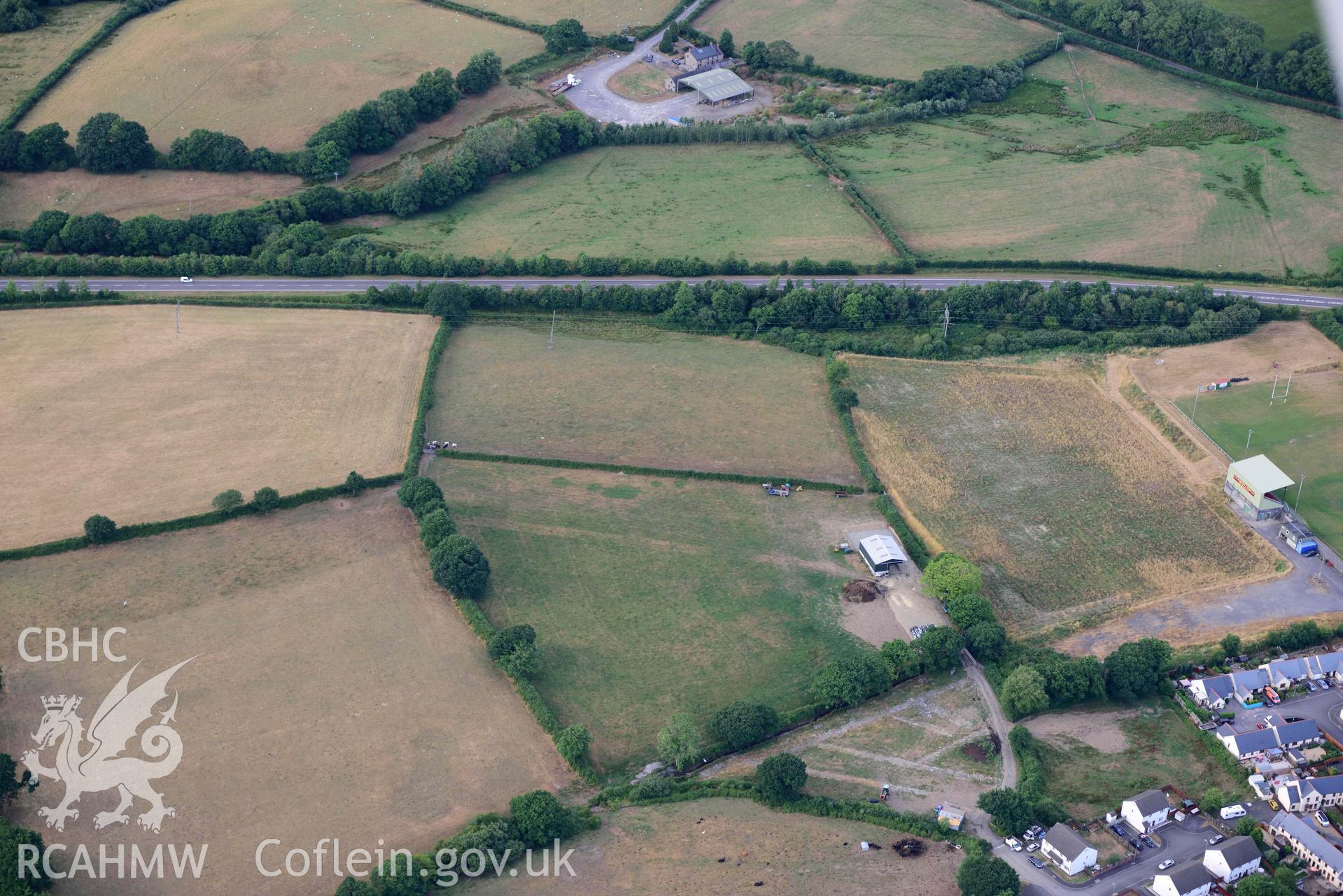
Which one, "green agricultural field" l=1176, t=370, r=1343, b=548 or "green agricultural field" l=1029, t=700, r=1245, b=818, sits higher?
"green agricultural field" l=1176, t=370, r=1343, b=548

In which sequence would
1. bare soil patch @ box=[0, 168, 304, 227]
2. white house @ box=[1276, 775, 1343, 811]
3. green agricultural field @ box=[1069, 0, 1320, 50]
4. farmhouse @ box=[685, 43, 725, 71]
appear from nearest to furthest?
white house @ box=[1276, 775, 1343, 811]
bare soil patch @ box=[0, 168, 304, 227]
green agricultural field @ box=[1069, 0, 1320, 50]
farmhouse @ box=[685, 43, 725, 71]

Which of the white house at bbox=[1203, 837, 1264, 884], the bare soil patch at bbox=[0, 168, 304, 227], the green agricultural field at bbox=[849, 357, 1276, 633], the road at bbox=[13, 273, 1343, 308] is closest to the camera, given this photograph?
the white house at bbox=[1203, 837, 1264, 884]

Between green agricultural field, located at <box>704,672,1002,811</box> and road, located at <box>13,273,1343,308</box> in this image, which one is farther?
road, located at <box>13,273,1343,308</box>

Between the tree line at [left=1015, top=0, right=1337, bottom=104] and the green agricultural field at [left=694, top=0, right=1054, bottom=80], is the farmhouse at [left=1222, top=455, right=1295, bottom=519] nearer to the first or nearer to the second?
the tree line at [left=1015, top=0, right=1337, bottom=104]

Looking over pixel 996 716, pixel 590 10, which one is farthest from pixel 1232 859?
pixel 590 10

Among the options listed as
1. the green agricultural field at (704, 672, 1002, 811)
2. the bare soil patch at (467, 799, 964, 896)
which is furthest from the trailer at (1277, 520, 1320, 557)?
the bare soil patch at (467, 799, 964, 896)

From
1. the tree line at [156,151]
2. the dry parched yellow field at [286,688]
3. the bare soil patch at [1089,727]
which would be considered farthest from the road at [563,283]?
the bare soil patch at [1089,727]

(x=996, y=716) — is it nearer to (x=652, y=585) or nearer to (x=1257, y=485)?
(x=652, y=585)
